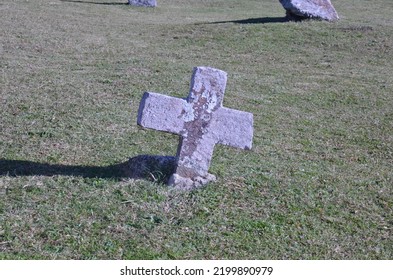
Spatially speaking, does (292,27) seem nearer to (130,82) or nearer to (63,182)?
(130,82)

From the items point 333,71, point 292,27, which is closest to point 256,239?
point 333,71

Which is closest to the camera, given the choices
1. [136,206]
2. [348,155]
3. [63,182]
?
[136,206]

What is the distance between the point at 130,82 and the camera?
10.6 meters

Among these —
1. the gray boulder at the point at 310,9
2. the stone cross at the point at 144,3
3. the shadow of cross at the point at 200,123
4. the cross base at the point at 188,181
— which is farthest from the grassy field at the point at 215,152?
the stone cross at the point at 144,3

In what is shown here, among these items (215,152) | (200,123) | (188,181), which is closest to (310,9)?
(215,152)

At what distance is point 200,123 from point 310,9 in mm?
12213

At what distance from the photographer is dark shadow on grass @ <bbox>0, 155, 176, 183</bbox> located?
587 centimetres

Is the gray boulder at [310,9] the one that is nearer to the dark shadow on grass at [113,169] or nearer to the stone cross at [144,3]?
the stone cross at [144,3]

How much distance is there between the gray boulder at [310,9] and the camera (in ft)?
55.9

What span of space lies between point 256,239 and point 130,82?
6175 mm

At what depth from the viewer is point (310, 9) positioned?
56.1ft

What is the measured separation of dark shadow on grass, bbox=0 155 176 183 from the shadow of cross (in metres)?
0.19

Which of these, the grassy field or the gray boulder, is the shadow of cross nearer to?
the grassy field

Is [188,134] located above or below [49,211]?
above
